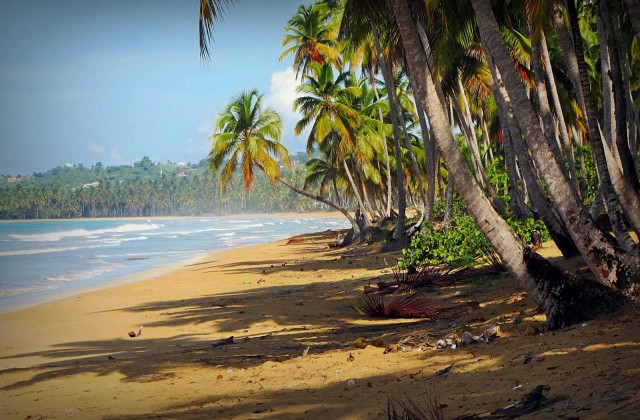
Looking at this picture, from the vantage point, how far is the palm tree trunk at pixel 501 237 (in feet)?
20.7

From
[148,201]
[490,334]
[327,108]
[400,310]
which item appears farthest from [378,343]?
[148,201]

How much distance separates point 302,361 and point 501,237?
2613mm

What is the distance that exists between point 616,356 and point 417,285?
22.9ft

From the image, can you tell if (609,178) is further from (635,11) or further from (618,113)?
(618,113)

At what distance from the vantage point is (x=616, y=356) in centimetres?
464

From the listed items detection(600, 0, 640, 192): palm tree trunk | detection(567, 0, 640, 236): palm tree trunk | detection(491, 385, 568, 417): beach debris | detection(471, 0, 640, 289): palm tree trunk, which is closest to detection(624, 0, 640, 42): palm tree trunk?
detection(567, 0, 640, 236): palm tree trunk

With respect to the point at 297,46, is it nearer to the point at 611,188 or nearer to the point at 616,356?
the point at 611,188

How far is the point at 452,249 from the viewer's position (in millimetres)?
12781

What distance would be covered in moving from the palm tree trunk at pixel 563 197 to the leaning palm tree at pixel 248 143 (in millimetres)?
23459

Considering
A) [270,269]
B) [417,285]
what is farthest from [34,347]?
[270,269]

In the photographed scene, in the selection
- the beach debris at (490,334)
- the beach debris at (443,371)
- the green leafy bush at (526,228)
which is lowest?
the beach debris at (443,371)

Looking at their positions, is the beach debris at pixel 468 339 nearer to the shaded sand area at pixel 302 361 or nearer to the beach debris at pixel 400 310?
the shaded sand area at pixel 302 361

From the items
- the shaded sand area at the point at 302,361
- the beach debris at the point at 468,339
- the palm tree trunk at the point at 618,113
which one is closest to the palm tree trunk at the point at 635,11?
the palm tree trunk at the point at 618,113

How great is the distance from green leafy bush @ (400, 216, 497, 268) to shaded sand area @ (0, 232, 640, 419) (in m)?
0.98
